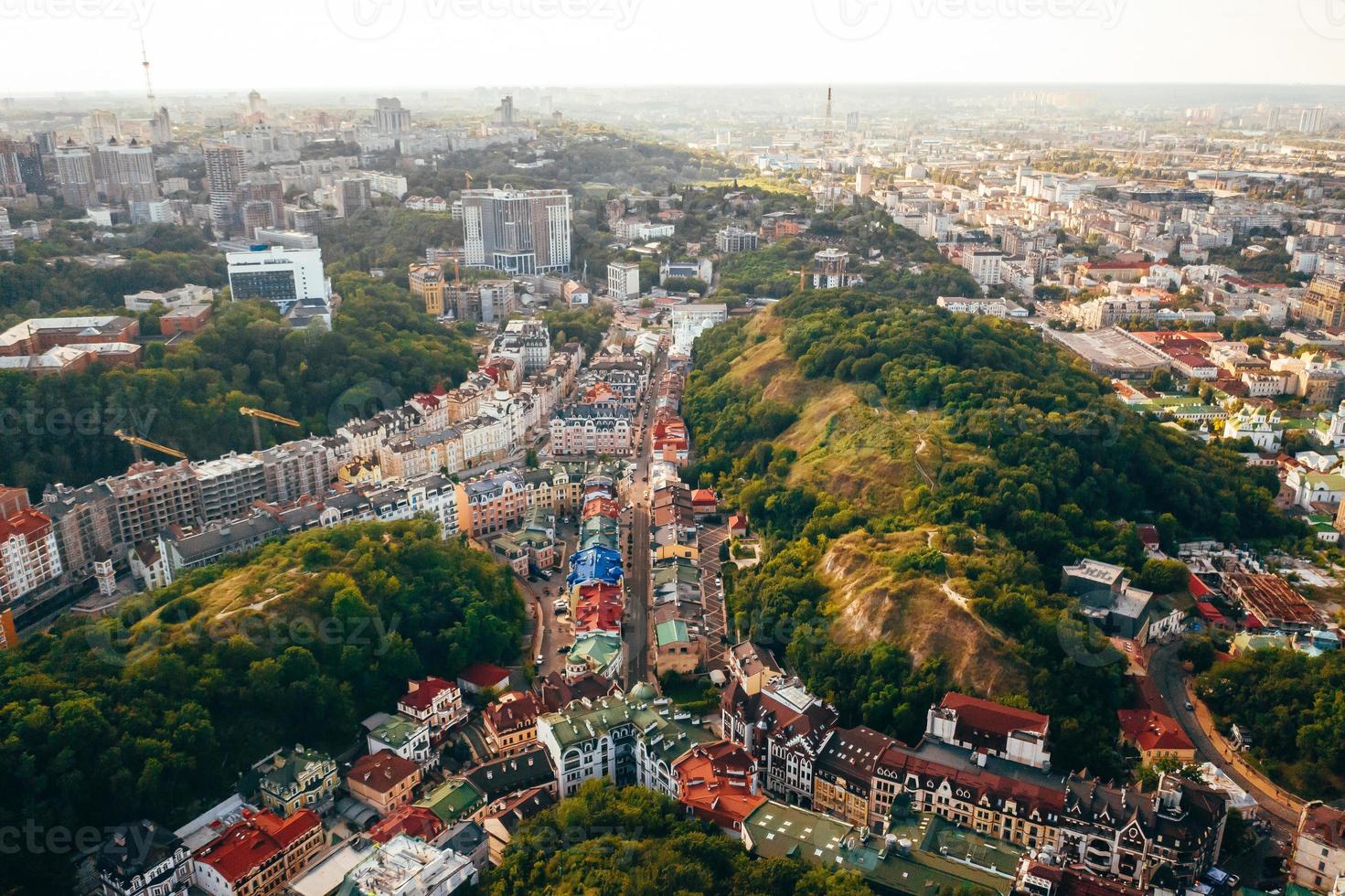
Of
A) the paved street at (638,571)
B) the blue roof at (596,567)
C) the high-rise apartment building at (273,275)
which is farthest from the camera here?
the high-rise apartment building at (273,275)

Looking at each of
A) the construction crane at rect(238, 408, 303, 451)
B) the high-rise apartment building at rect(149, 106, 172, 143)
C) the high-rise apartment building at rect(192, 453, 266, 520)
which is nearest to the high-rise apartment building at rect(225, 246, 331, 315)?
the construction crane at rect(238, 408, 303, 451)

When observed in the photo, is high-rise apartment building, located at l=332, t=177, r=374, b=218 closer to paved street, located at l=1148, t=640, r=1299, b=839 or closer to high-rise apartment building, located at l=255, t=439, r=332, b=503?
high-rise apartment building, located at l=255, t=439, r=332, b=503

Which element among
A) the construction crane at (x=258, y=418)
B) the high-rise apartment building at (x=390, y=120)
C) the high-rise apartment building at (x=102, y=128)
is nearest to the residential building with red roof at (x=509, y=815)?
the construction crane at (x=258, y=418)

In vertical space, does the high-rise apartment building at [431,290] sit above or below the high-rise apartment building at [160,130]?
below

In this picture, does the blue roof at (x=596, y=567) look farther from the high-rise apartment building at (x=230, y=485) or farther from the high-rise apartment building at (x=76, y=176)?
the high-rise apartment building at (x=76, y=176)

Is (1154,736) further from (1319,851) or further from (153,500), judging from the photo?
(153,500)
